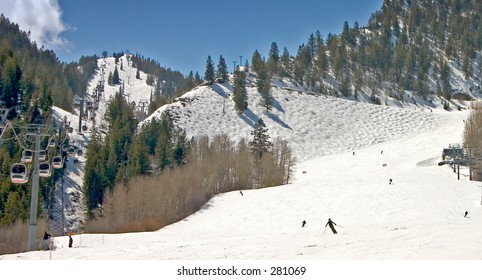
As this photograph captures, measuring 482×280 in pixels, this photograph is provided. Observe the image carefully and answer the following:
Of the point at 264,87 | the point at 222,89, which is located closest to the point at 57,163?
the point at 264,87

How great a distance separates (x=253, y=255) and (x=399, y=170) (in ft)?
175

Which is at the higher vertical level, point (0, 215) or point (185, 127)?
point (185, 127)

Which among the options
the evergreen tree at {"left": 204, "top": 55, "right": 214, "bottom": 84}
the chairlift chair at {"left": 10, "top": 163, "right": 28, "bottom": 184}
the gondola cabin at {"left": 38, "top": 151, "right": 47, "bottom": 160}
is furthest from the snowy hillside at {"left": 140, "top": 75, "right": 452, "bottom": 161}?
the chairlift chair at {"left": 10, "top": 163, "right": 28, "bottom": 184}

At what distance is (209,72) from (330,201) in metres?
74.8

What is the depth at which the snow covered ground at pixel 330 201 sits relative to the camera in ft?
57.4

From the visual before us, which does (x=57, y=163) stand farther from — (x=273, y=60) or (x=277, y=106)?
(x=273, y=60)

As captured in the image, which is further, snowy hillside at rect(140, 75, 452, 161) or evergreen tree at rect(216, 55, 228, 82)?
evergreen tree at rect(216, 55, 228, 82)

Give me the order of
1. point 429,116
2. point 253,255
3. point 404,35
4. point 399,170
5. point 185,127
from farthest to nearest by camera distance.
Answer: point 404,35
point 429,116
point 185,127
point 399,170
point 253,255

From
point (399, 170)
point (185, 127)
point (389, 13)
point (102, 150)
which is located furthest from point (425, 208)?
point (389, 13)

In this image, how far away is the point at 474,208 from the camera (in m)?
39.1

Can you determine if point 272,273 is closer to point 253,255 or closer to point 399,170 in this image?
point 253,255

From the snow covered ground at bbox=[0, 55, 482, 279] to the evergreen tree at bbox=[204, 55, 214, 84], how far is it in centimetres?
440

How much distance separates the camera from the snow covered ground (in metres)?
17.5

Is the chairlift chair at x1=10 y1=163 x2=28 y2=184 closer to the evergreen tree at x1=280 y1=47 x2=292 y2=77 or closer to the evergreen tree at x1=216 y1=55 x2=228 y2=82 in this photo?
the evergreen tree at x1=216 y1=55 x2=228 y2=82
